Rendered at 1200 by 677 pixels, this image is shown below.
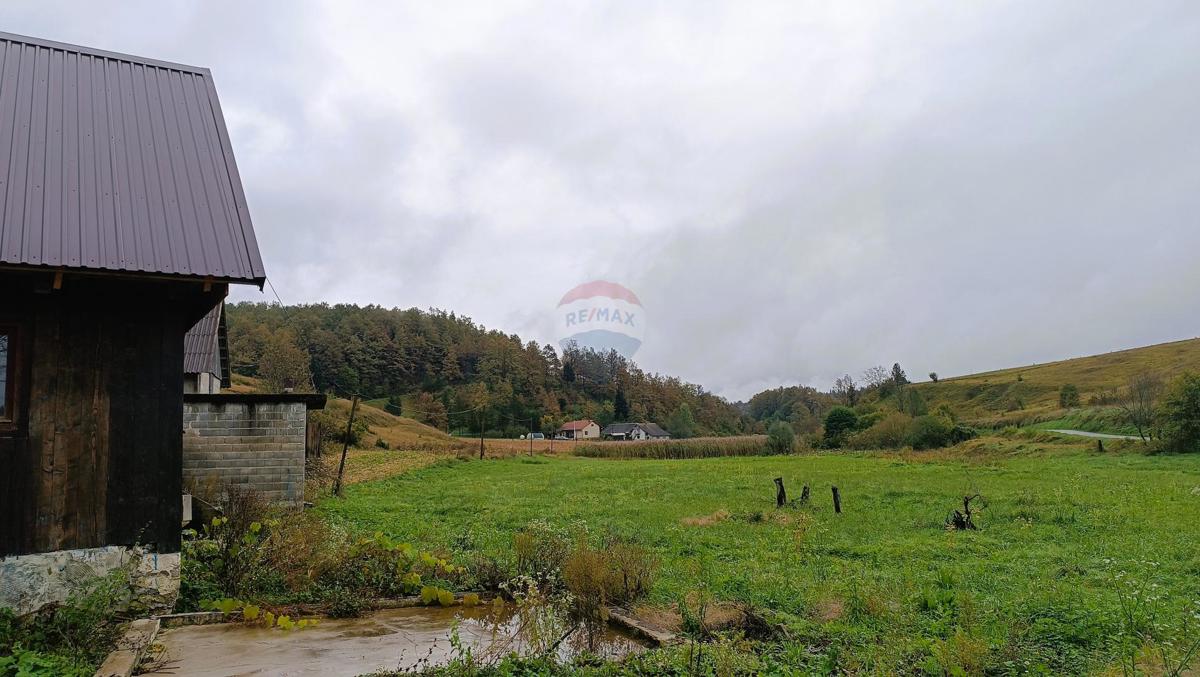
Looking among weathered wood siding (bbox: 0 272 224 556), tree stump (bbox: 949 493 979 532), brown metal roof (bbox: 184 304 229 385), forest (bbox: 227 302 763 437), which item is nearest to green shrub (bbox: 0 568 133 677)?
weathered wood siding (bbox: 0 272 224 556)

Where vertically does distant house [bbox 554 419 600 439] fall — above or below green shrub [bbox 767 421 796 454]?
above

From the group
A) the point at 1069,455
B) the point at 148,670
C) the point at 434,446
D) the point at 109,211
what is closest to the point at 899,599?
the point at 148,670

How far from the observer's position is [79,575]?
641 cm

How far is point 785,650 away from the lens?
6375 millimetres

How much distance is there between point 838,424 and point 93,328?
50948 millimetres

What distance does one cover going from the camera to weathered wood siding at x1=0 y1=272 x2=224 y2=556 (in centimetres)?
629

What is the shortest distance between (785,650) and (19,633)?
641 centimetres

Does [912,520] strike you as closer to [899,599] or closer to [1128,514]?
[1128,514]

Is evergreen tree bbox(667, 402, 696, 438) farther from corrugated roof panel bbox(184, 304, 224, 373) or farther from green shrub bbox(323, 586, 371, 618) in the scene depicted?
green shrub bbox(323, 586, 371, 618)

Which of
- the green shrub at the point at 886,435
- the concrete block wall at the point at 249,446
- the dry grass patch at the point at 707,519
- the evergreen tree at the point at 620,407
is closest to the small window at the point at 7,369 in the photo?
the concrete block wall at the point at 249,446

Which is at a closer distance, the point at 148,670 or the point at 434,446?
the point at 148,670

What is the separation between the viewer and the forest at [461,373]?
81250mm

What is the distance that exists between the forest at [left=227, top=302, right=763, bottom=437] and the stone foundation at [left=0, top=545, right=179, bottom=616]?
209 ft

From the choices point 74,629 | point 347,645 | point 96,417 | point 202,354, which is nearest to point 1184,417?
point 347,645
